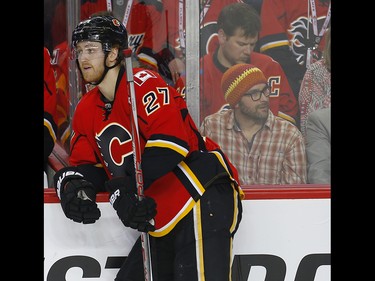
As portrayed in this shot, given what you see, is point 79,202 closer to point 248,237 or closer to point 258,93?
point 248,237

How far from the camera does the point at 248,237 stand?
360cm

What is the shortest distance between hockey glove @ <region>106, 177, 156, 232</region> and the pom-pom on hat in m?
0.96

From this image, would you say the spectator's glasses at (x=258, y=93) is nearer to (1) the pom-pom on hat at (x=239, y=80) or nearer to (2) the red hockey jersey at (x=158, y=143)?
(1) the pom-pom on hat at (x=239, y=80)

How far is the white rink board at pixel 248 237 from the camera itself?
355cm

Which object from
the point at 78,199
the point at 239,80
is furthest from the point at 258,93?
the point at 78,199

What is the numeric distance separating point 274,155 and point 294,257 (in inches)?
23.8

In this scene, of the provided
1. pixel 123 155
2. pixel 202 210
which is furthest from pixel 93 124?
pixel 202 210

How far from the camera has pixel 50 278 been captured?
356 cm

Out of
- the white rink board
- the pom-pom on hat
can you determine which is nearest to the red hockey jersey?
the white rink board

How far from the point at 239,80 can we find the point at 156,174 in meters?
0.98

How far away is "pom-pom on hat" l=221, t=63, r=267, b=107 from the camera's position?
13.2 feet

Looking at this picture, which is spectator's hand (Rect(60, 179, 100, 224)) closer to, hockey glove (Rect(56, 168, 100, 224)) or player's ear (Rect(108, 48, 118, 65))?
hockey glove (Rect(56, 168, 100, 224))

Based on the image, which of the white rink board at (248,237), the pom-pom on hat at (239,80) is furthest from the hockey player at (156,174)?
the pom-pom on hat at (239,80)

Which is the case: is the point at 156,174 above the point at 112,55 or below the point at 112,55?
below
